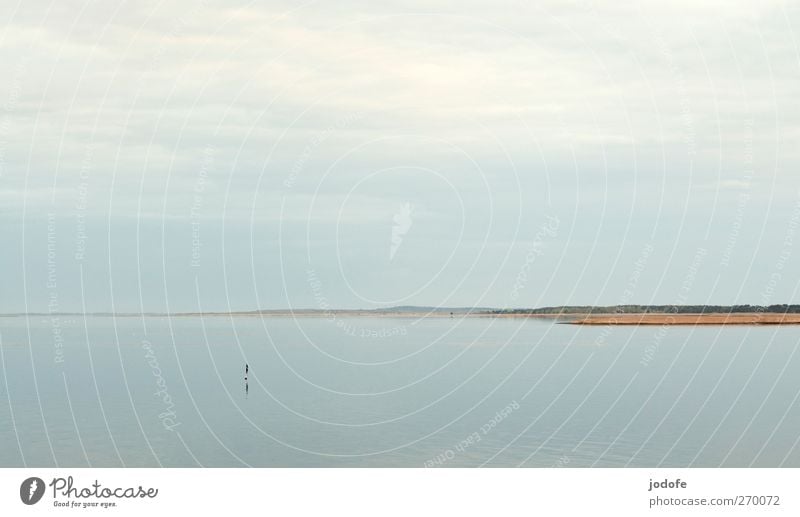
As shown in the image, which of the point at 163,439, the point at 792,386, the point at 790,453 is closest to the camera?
the point at 790,453

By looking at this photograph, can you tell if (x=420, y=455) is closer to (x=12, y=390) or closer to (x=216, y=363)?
(x=12, y=390)

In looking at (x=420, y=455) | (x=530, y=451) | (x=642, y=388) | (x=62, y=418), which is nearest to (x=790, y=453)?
(x=530, y=451)

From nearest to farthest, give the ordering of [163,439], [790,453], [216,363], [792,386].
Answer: [790,453], [163,439], [792,386], [216,363]

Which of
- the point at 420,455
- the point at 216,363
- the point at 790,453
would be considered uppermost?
the point at 790,453

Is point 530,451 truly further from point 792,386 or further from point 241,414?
point 792,386
